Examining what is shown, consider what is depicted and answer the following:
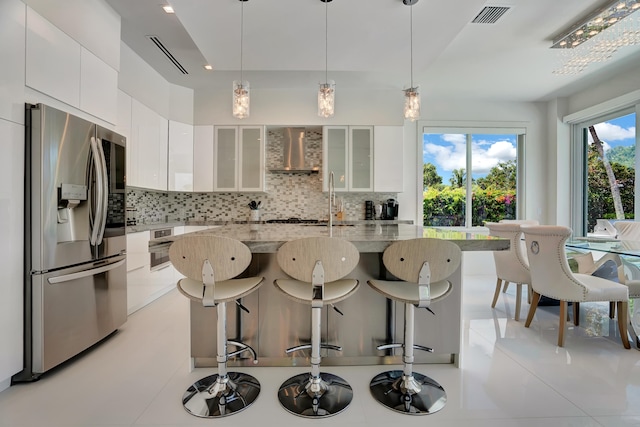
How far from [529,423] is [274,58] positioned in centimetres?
320

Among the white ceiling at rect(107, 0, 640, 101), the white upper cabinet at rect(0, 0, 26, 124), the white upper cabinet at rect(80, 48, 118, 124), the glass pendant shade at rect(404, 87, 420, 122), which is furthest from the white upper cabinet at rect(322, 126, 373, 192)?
the white upper cabinet at rect(0, 0, 26, 124)

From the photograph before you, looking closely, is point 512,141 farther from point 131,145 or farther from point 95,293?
point 95,293

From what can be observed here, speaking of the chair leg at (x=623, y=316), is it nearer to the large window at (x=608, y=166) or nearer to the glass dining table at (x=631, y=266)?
the glass dining table at (x=631, y=266)

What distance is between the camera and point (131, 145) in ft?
10.9

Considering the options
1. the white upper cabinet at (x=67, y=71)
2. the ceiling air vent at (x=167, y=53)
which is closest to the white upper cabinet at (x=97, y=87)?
the white upper cabinet at (x=67, y=71)

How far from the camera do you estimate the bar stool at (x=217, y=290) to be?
5.09 feet

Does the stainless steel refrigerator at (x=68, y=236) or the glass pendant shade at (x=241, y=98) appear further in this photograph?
the glass pendant shade at (x=241, y=98)

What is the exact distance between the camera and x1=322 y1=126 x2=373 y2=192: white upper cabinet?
4.48 m

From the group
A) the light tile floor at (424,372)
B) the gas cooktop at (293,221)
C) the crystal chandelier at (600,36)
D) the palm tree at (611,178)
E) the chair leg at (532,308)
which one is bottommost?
the light tile floor at (424,372)

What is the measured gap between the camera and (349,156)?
448cm

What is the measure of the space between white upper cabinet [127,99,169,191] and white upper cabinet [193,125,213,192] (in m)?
0.44

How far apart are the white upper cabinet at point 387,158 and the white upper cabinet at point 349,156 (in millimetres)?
86

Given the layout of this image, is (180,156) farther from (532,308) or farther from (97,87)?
(532,308)

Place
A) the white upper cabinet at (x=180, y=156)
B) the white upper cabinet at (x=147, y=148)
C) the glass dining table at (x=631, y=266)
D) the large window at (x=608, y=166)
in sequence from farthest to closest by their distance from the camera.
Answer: the white upper cabinet at (x=180, y=156) < the large window at (x=608, y=166) < the white upper cabinet at (x=147, y=148) < the glass dining table at (x=631, y=266)
